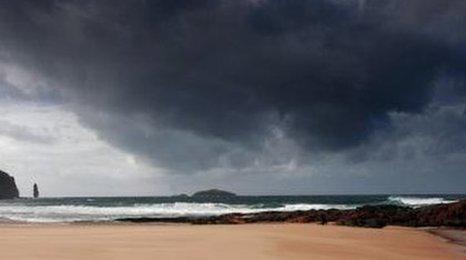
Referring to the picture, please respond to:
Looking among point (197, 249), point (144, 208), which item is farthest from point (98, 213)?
point (197, 249)

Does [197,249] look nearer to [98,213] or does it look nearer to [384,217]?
[384,217]

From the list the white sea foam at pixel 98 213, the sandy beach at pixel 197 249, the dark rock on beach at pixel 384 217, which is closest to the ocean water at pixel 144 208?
the white sea foam at pixel 98 213

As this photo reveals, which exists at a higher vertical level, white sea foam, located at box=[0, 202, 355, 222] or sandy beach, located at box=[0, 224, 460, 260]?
white sea foam, located at box=[0, 202, 355, 222]

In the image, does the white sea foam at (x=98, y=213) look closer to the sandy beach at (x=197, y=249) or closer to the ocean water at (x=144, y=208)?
the ocean water at (x=144, y=208)

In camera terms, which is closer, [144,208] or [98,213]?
[98,213]

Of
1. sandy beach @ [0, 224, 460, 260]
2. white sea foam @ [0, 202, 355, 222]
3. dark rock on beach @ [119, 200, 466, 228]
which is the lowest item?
sandy beach @ [0, 224, 460, 260]

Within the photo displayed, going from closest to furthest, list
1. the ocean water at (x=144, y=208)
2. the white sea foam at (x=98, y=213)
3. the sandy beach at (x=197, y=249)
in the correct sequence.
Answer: the sandy beach at (x=197, y=249)
the white sea foam at (x=98, y=213)
the ocean water at (x=144, y=208)

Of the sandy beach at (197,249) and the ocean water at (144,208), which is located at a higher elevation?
the ocean water at (144,208)

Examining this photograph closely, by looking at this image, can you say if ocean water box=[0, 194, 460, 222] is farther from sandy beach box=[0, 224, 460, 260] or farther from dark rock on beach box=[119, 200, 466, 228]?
sandy beach box=[0, 224, 460, 260]

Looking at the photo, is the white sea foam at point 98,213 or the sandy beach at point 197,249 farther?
the white sea foam at point 98,213

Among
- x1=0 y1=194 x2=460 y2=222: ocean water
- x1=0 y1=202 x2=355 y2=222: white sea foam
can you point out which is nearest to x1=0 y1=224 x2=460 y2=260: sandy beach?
x1=0 y1=194 x2=460 y2=222: ocean water

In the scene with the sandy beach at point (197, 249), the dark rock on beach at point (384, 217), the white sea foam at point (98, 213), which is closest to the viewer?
the sandy beach at point (197, 249)

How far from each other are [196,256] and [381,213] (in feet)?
82.4

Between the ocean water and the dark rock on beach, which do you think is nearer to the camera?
the dark rock on beach
